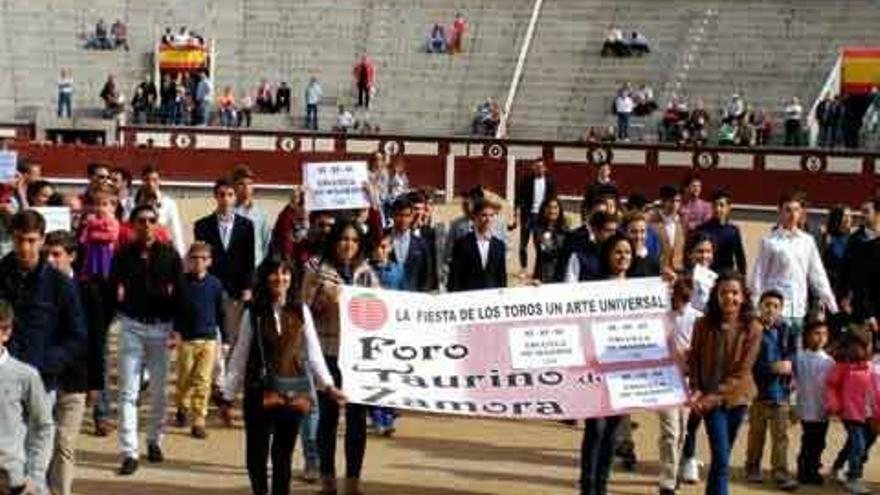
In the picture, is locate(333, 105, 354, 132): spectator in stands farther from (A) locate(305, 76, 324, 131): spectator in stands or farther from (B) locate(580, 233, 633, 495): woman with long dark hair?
(B) locate(580, 233, 633, 495): woman with long dark hair

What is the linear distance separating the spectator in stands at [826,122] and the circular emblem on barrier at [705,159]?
6.82 feet

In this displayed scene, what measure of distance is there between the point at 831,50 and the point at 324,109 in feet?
35.6

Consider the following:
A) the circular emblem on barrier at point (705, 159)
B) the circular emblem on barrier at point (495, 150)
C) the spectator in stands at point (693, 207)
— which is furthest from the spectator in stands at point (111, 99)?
the spectator in stands at point (693, 207)

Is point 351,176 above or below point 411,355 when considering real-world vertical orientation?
above

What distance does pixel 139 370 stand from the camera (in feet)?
29.5

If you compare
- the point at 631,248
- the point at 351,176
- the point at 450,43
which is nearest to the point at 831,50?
the point at 450,43

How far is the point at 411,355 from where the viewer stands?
335 inches

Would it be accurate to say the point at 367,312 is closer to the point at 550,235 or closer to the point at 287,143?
the point at 550,235

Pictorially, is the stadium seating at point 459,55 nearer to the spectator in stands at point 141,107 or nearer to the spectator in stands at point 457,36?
the spectator in stands at point 457,36

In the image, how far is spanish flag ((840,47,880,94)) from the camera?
3195cm

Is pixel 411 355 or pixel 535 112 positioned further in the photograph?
pixel 535 112

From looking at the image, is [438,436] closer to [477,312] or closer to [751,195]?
[477,312]

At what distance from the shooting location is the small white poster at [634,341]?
8.34 metres

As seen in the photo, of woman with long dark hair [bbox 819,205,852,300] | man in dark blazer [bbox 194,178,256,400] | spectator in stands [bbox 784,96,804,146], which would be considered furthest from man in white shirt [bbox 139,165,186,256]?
spectator in stands [bbox 784,96,804,146]
